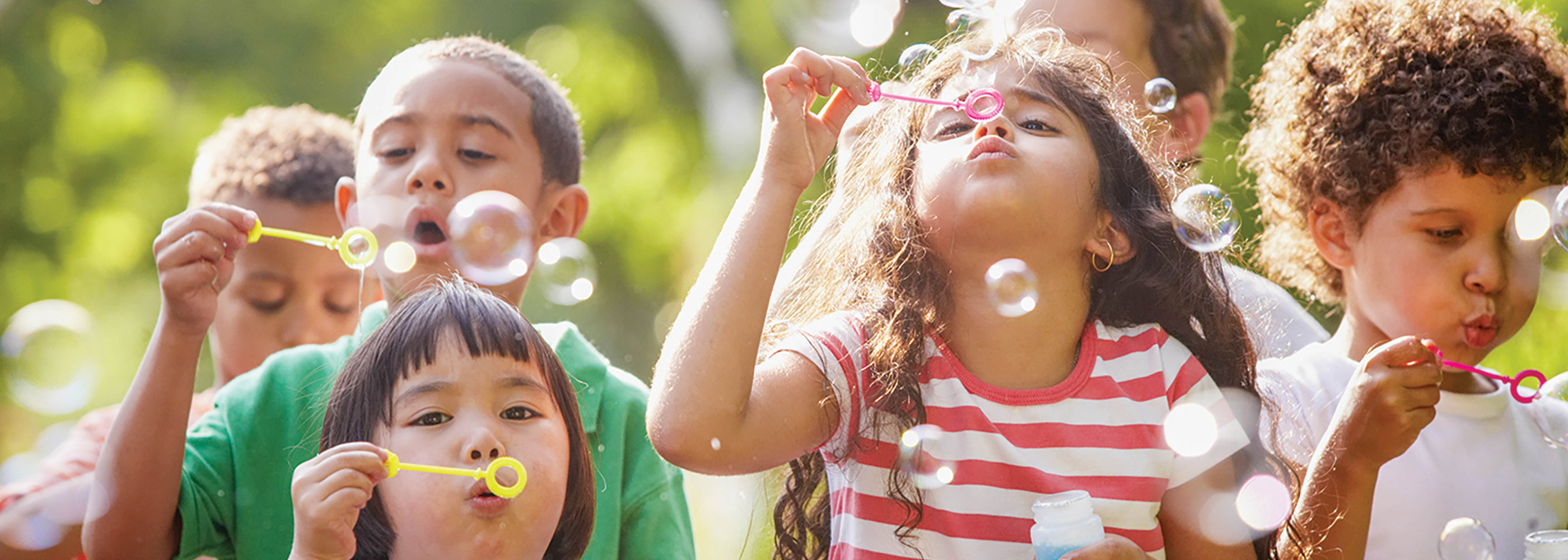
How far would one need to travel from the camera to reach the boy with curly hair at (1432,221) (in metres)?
1.97

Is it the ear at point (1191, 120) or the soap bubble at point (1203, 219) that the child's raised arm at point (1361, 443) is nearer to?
the soap bubble at point (1203, 219)

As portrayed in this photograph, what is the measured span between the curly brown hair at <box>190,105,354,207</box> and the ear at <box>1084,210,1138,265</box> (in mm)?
1402

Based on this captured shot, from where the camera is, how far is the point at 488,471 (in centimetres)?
148

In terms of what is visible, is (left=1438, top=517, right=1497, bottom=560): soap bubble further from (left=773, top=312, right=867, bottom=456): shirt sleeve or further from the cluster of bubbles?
the cluster of bubbles

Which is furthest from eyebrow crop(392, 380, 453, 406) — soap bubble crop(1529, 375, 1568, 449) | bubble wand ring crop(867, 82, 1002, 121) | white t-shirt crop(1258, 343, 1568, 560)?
soap bubble crop(1529, 375, 1568, 449)

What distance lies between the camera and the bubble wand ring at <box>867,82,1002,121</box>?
165cm

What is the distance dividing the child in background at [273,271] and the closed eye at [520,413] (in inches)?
36.2

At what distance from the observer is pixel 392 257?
6.56ft

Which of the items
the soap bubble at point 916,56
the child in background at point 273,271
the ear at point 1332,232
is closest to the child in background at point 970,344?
the soap bubble at point 916,56

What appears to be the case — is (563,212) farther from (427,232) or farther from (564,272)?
(427,232)

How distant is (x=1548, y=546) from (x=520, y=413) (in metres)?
1.31

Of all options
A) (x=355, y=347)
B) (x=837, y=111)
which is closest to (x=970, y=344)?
(x=837, y=111)

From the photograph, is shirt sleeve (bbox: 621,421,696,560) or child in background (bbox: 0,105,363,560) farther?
child in background (bbox: 0,105,363,560)

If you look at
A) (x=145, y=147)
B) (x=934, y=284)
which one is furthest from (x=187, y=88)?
(x=934, y=284)
